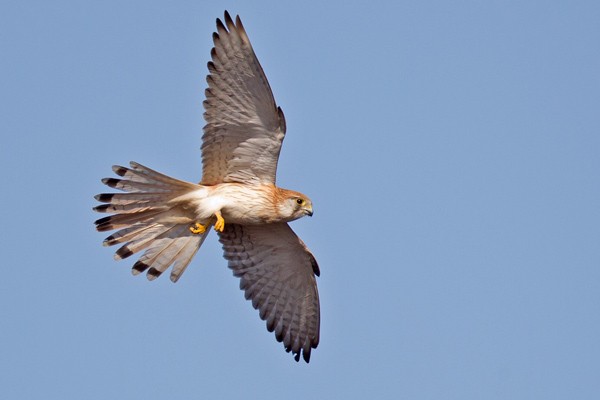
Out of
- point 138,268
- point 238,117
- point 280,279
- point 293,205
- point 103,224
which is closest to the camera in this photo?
point 238,117

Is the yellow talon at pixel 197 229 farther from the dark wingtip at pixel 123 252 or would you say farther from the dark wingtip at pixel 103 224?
the dark wingtip at pixel 103 224

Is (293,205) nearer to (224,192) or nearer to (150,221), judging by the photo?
(224,192)

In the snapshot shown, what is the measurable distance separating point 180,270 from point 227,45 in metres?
2.63

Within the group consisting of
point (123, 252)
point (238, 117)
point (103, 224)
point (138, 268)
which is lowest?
point (138, 268)

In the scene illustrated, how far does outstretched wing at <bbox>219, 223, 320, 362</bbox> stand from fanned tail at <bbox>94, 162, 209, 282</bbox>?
2.68 feet

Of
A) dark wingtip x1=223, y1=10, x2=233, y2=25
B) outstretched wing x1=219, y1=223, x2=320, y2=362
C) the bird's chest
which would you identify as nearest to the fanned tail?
the bird's chest

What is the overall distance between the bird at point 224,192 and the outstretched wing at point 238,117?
0.03 ft

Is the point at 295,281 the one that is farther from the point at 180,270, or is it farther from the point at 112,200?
the point at 112,200

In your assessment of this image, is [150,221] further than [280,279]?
No

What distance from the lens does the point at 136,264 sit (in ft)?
40.0

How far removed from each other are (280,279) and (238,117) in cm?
252

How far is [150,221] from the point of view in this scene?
39.2ft

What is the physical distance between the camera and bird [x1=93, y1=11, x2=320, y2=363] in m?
11.3

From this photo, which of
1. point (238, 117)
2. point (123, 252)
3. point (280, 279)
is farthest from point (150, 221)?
point (280, 279)
